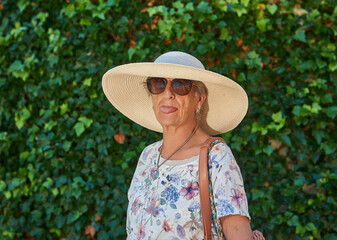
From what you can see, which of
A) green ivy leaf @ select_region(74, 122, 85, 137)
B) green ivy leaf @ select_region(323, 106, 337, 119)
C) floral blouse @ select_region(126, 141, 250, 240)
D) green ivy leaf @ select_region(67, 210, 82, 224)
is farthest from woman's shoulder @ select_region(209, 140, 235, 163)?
green ivy leaf @ select_region(67, 210, 82, 224)

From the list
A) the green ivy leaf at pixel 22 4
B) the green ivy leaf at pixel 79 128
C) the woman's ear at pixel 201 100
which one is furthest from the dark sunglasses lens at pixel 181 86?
the green ivy leaf at pixel 22 4

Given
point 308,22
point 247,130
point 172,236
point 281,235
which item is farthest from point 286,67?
point 172,236

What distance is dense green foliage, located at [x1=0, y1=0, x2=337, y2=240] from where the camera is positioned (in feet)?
10.6

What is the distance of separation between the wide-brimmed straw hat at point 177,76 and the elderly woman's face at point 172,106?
3.7 inches

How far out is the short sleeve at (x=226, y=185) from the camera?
1.71 m

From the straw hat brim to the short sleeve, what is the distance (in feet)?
1.23

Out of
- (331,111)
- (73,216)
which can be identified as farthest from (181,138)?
(73,216)

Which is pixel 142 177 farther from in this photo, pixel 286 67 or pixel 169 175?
pixel 286 67

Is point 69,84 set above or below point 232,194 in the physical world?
below

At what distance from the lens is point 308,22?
10.6ft

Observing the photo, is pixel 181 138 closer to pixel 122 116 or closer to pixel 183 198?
pixel 183 198

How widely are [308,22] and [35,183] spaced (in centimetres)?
277

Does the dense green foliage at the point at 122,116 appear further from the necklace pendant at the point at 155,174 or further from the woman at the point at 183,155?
the necklace pendant at the point at 155,174

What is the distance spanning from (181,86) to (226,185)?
52cm
